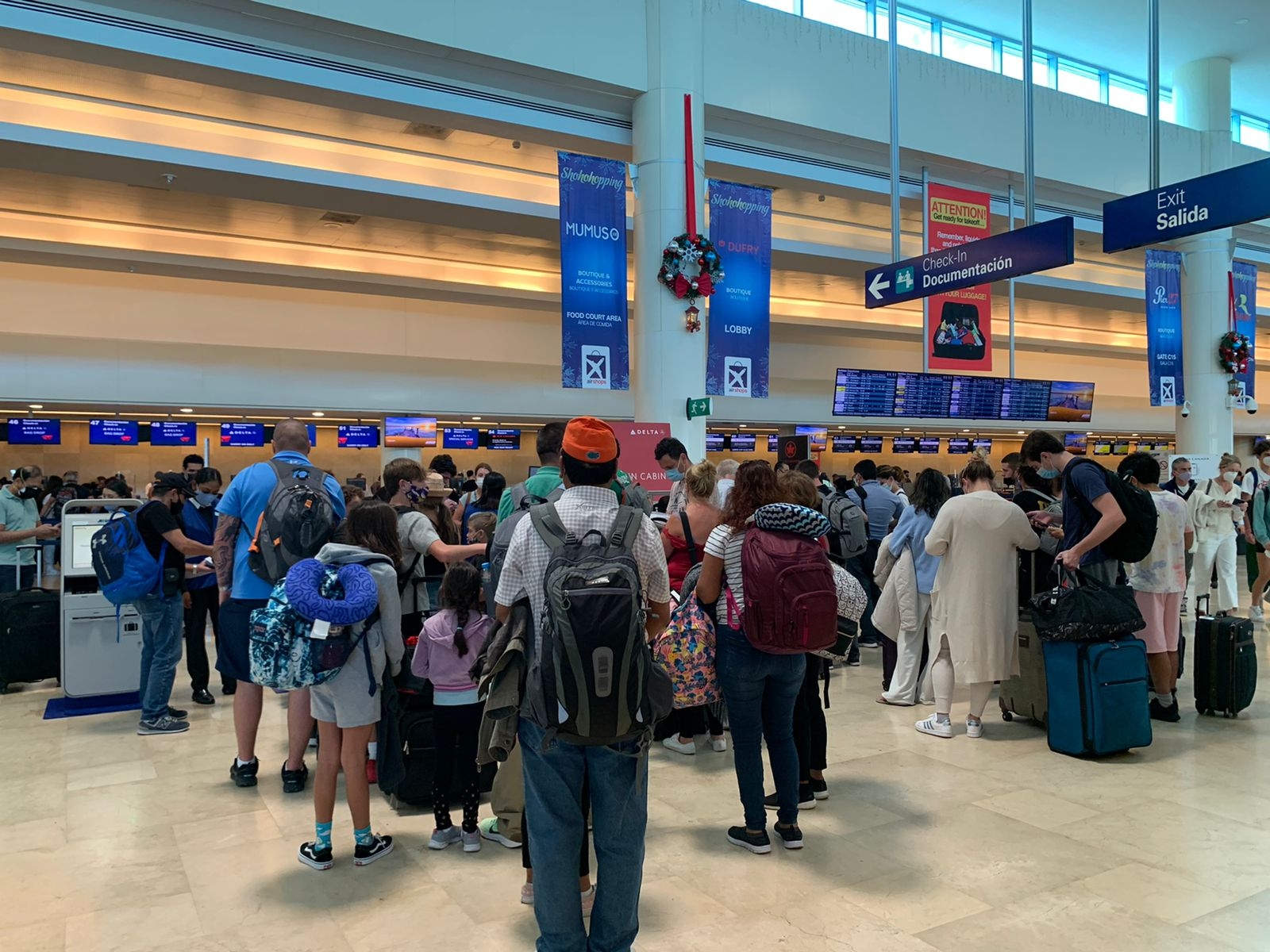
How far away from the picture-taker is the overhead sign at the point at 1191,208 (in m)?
6.63

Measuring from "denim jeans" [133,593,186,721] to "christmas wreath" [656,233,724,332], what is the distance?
7.05 metres

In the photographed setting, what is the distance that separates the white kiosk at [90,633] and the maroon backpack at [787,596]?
201 inches

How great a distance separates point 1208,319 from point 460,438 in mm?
13876

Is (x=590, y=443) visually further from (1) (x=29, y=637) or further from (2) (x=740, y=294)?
(2) (x=740, y=294)

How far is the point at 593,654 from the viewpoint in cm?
235

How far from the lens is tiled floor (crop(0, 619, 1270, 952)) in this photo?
3.19 metres

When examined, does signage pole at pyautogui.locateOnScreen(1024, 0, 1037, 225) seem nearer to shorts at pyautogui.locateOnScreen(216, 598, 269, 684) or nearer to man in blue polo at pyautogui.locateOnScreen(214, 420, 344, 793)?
man in blue polo at pyautogui.locateOnScreen(214, 420, 344, 793)

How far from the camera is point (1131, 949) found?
301cm

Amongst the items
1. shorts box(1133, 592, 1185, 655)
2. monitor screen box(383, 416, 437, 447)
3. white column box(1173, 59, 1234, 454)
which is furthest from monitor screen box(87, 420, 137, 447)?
white column box(1173, 59, 1234, 454)

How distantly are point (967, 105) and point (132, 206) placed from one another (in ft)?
40.9

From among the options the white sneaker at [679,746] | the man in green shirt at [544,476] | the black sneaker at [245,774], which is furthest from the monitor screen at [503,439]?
the man in green shirt at [544,476]

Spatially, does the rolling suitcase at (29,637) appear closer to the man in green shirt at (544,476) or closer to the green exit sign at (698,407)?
the man in green shirt at (544,476)

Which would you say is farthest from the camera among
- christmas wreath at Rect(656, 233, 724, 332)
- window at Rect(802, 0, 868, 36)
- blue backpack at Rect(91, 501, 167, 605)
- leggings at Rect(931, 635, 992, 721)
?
window at Rect(802, 0, 868, 36)

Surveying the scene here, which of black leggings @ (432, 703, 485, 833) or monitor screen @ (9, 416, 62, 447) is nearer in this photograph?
black leggings @ (432, 703, 485, 833)
